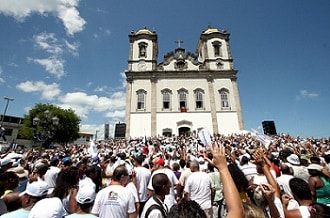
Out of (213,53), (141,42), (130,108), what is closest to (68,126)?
(130,108)

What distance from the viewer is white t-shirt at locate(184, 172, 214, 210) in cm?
377

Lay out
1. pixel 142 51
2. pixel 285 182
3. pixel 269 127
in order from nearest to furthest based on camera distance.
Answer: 1. pixel 285 182
2. pixel 269 127
3. pixel 142 51

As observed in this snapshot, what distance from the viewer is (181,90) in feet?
97.3

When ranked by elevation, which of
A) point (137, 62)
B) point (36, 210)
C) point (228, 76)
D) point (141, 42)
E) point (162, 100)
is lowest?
point (36, 210)

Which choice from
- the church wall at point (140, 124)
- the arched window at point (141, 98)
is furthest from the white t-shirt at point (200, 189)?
the arched window at point (141, 98)

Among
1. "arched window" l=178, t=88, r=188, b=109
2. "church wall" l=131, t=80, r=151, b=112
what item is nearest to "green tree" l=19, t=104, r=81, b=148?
"church wall" l=131, t=80, r=151, b=112

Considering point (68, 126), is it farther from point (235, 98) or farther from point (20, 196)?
point (20, 196)

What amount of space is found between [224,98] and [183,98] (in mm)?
6790

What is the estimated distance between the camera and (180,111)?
1121 inches

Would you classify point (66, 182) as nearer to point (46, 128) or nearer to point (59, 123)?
point (46, 128)

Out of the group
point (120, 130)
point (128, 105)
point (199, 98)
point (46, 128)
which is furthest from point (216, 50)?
point (46, 128)

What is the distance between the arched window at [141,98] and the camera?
2872cm

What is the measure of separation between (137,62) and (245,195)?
30.5 meters

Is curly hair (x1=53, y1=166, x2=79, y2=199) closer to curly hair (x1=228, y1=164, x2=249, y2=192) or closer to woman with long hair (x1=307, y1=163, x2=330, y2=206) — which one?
curly hair (x1=228, y1=164, x2=249, y2=192)
